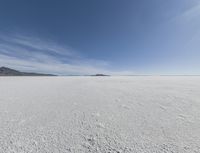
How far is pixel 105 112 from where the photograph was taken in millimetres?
2598

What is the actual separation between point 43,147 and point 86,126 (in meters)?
0.72

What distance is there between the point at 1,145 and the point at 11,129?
1.45 feet

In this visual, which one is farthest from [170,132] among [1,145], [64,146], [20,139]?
[1,145]

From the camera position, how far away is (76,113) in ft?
8.27

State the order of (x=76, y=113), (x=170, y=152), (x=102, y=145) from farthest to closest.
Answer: (x=76, y=113)
(x=102, y=145)
(x=170, y=152)

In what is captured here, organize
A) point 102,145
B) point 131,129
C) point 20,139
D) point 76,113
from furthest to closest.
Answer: point 76,113 < point 131,129 < point 20,139 < point 102,145

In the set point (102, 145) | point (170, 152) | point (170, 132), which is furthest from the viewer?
point (170, 132)

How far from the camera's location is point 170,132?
1717 mm

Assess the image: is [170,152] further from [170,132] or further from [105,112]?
[105,112]

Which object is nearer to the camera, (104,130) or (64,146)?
(64,146)

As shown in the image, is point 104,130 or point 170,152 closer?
point 170,152

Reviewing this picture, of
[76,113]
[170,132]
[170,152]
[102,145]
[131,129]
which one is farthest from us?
[76,113]

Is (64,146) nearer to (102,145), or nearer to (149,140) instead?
(102,145)

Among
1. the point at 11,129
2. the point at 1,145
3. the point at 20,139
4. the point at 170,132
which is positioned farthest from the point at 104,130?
the point at 11,129
